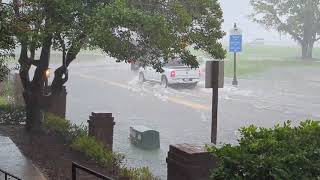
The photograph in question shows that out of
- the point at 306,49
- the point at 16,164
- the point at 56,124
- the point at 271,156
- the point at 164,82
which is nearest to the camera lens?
the point at 271,156

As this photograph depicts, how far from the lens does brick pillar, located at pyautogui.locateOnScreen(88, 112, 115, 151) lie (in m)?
11.5

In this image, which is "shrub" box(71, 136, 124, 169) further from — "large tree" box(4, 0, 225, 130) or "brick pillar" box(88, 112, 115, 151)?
"large tree" box(4, 0, 225, 130)

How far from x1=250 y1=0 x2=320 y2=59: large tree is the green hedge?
3808 centimetres

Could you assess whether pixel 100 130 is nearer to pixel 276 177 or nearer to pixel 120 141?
pixel 120 141

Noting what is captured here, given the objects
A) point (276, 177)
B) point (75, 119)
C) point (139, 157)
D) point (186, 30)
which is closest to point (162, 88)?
point (75, 119)

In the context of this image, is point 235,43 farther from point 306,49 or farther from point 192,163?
point 192,163

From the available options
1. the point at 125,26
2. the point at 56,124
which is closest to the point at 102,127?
the point at 56,124

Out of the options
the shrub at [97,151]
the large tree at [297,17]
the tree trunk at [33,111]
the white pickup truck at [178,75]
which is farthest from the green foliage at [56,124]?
the large tree at [297,17]

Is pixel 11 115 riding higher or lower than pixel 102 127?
lower

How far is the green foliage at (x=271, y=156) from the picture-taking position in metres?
4.75

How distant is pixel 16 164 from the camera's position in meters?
10.0

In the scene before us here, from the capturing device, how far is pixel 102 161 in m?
10.1

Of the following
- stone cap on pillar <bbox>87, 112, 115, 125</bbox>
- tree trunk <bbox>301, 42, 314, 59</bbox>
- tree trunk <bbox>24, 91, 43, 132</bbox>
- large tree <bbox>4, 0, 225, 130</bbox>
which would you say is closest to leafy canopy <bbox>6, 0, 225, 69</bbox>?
large tree <bbox>4, 0, 225, 130</bbox>

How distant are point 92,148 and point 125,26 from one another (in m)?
2.91
